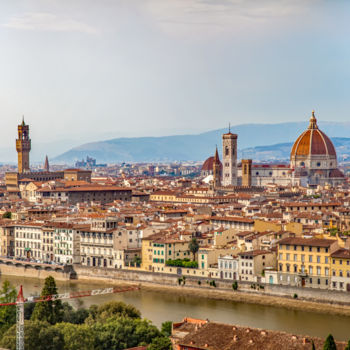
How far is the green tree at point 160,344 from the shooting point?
24312 millimetres

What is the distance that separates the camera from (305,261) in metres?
36.2

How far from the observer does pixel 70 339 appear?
24.5 metres

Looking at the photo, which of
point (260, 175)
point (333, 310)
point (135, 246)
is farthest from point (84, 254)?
point (260, 175)

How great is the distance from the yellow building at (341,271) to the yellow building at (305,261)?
23 centimetres

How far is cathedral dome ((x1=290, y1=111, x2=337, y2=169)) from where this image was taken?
10375cm

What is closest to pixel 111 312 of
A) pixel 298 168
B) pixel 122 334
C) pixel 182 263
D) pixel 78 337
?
pixel 122 334

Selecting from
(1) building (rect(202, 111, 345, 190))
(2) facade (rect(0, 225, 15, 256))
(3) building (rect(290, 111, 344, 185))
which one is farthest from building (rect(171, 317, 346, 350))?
(3) building (rect(290, 111, 344, 185))

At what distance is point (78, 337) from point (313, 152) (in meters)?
81.5

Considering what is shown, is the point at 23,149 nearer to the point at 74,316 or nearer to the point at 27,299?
the point at 27,299

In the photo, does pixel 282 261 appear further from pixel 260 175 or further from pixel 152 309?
pixel 260 175

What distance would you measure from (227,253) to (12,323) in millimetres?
13683

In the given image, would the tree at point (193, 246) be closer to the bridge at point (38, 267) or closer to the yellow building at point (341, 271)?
the bridge at point (38, 267)

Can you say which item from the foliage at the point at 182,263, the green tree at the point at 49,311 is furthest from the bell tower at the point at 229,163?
the green tree at the point at 49,311

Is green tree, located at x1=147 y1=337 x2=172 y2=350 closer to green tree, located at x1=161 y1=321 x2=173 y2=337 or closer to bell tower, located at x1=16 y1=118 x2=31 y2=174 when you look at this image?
green tree, located at x1=161 y1=321 x2=173 y2=337
